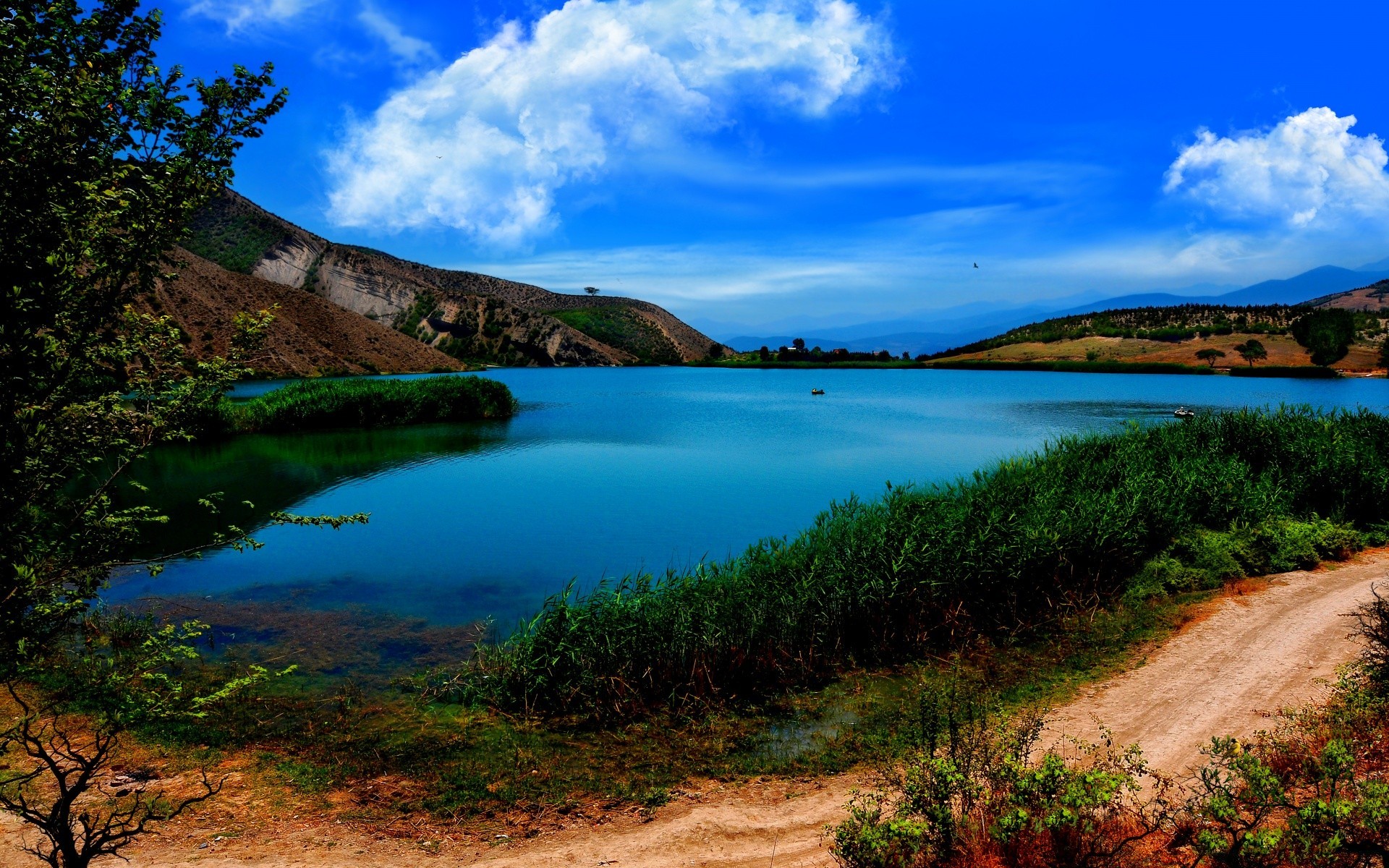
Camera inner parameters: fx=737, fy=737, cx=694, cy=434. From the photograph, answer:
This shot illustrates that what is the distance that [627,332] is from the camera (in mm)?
151000

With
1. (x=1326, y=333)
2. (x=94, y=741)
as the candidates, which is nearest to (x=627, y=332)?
(x=1326, y=333)

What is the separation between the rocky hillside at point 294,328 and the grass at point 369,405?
70.0 feet

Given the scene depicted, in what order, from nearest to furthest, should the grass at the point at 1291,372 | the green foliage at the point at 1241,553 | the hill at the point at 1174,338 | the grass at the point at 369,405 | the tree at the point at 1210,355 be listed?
the green foliage at the point at 1241,553 < the grass at the point at 369,405 < the grass at the point at 1291,372 < the hill at the point at 1174,338 < the tree at the point at 1210,355

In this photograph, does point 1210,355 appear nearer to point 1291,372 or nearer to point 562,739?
point 1291,372

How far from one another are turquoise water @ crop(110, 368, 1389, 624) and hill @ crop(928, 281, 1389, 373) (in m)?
22.9

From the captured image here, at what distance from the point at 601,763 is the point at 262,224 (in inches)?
4895

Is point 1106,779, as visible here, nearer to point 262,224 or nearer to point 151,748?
point 151,748

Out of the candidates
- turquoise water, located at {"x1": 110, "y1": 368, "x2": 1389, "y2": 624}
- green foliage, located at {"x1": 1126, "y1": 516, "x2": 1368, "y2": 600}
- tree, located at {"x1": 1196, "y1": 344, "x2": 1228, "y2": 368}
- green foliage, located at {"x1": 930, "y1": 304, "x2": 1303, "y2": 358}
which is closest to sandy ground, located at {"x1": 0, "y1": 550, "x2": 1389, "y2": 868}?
green foliage, located at {"x1": 1126, "y1": 516, "x2": 1368, "y2": 600}

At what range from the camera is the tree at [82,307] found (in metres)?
3.91

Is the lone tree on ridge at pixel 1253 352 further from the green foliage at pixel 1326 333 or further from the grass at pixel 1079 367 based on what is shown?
the grass at pixel 1079 367

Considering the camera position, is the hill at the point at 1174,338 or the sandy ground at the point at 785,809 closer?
the sandy ground at the point at 785,809

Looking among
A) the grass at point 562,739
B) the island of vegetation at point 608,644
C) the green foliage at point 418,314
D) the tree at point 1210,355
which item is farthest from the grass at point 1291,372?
the green foliage at point 418,314

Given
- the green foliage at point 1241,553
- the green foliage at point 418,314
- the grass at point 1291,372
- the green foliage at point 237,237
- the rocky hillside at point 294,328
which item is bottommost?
the green foliage at point 1241,553

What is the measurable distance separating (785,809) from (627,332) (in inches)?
5802
